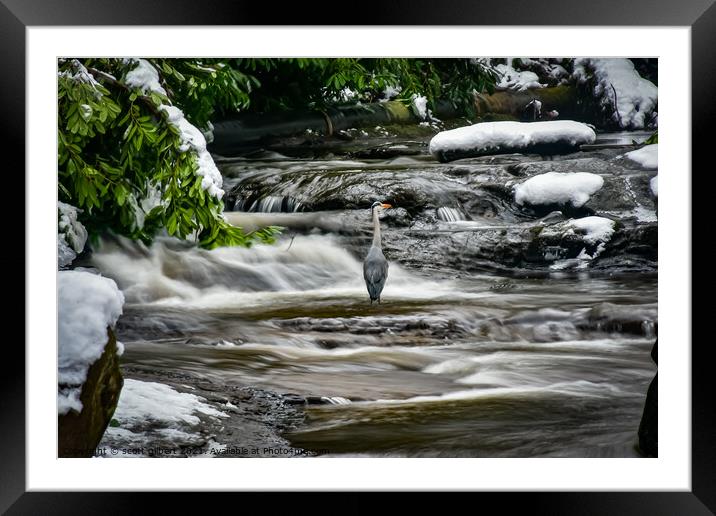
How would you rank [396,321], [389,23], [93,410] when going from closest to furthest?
[389,23]
[93,410]
[396,321]

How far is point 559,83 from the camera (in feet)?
9.70

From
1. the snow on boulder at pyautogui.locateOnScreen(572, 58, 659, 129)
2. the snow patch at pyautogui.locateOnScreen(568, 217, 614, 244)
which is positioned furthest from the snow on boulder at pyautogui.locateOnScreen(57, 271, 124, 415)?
the snow on boulder at pyautogui.locateOnScreen(572, 58, 659, 129)

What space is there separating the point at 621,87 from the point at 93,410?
2383 mm

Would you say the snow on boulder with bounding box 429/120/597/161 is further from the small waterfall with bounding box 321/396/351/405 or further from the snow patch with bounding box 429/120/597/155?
the small waterfall with bounding box 321/396/351/405

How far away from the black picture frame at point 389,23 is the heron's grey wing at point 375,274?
2.58 feet

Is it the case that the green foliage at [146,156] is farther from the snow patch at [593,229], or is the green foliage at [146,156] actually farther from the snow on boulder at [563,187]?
the snow patch at [593,229]

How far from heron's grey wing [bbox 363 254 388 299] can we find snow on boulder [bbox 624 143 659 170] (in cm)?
107

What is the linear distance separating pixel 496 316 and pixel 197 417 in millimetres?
1241

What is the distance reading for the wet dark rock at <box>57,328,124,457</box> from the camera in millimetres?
2854

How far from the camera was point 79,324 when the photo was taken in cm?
287

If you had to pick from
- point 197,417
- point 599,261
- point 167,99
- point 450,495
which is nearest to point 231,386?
point 197,417

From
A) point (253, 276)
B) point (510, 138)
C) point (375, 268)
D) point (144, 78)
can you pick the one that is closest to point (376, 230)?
point (375, 268)

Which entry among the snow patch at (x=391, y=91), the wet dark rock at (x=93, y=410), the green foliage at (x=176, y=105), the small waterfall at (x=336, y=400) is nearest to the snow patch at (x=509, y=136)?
the green foliage at (x=176, y=105)

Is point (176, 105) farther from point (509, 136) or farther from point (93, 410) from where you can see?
point (509, 136)
